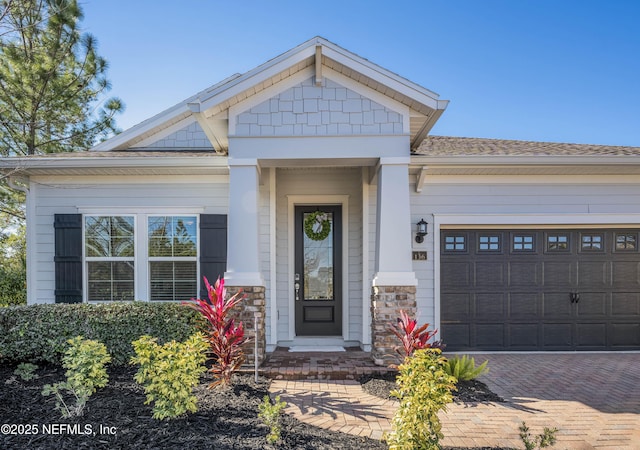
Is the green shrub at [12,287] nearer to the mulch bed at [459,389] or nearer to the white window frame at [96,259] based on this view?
the white window frame at [96,259]

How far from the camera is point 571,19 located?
351 inches

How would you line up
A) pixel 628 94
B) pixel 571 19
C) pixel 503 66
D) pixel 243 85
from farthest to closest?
pixel 628 94 → pixel 503 66 → pixel 571 19 → pixel 243 85

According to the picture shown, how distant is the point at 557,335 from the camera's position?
19.7 ft

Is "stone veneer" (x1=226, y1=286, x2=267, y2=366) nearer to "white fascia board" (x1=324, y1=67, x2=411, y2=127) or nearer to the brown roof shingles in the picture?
"white fascia board" (x1=324, y1=67, x2=411, y2=127)

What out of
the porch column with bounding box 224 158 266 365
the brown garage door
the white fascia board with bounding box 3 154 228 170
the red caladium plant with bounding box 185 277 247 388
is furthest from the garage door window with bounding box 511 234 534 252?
the white fascia board with bounding box 3 154 228 170

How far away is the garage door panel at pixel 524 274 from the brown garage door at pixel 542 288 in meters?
0.02

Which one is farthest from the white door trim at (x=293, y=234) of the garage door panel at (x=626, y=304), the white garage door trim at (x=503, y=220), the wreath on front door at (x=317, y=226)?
the garage door panel at (x=626, y=304)

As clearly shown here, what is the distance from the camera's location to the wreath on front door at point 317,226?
20.9ft

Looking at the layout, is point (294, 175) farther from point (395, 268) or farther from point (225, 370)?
point (225, 370)

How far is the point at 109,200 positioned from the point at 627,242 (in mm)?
8884

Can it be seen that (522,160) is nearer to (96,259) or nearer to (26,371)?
(96,259)

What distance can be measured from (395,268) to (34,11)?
33.0 ft

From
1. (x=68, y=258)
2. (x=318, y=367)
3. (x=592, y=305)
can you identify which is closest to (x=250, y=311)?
(x=318, y=367)

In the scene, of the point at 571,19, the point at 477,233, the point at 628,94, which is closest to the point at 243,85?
the point at 477,233
